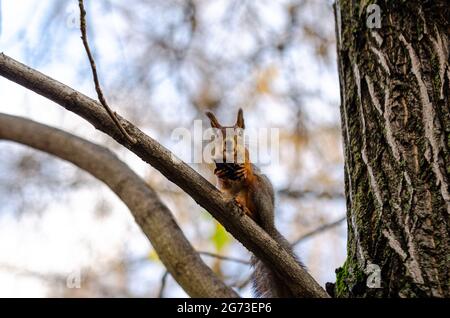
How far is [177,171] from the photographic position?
6.45ft

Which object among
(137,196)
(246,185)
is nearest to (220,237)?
(137,196)

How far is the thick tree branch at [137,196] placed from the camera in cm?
270

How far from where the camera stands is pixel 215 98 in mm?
4875

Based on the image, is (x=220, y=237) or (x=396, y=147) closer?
(x=396, y=147)

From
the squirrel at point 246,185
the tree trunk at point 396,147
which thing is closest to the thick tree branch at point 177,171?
the tree trunk at point 396,147

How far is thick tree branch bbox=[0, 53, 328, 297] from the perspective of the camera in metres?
1.90

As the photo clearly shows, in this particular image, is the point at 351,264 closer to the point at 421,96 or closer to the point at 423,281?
the point at 423,281

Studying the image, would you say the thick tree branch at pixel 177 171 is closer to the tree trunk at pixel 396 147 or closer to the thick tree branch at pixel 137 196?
the tree trunk at pixel 396 147

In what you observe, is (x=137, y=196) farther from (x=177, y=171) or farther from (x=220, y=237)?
(x=220, y=237)

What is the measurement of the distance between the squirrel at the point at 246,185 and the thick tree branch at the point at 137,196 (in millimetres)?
249

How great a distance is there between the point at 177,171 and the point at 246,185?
0.84 meters
